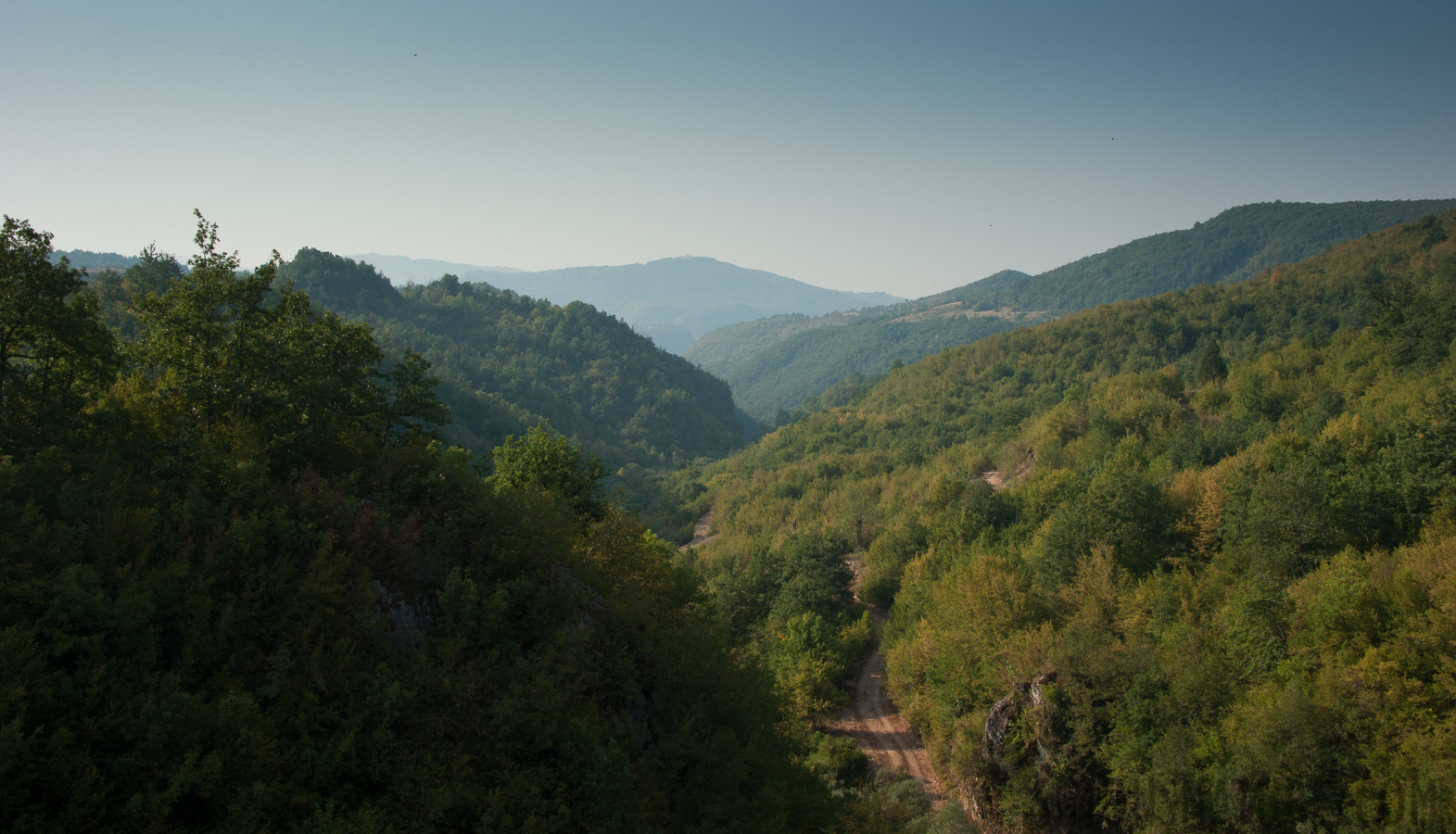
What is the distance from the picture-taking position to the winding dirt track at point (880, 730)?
1206 inches

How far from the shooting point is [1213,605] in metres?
25.8

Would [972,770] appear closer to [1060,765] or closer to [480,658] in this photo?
[1060,765]

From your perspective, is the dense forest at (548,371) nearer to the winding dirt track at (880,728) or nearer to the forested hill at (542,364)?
the forested hill at (542,364)

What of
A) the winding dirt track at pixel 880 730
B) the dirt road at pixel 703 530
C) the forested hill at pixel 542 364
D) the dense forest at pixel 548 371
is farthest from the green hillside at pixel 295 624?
the forested hill at pixel 542 364

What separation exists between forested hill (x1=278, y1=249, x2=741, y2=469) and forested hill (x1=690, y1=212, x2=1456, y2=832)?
77837 mm

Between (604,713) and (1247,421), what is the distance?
52437 mm

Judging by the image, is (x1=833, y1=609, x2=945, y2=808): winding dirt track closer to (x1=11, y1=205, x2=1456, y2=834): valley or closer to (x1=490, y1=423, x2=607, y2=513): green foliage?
(x1=11, y1=205, x2=1456, y2=834): valley

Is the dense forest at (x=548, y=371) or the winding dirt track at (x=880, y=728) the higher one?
the dense forest at (x=548, y=371)

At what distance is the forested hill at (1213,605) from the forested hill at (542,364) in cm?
7784

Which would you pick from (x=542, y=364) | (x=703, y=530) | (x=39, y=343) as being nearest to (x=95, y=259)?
(x=542, y=364)

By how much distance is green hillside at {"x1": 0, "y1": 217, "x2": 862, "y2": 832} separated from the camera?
377 inches

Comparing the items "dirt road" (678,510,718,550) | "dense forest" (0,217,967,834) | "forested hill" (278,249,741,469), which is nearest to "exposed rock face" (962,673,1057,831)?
"dense forest" (0,217,967,834)

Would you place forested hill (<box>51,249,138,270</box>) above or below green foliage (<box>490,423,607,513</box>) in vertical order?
above

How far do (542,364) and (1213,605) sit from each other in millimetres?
134733
